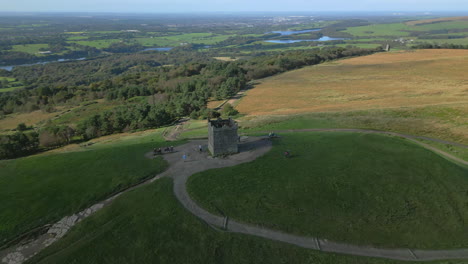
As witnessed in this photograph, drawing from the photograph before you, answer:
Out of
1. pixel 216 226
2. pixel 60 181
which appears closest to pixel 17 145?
pixel 60 181

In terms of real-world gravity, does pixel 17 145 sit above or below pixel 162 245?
below

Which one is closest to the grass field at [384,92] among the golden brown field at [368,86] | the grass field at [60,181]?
the golden brown field at [368,86]

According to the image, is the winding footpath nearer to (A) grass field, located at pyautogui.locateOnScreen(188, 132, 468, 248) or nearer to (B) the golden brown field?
(A) grass field, located at pyautogui.locateOnScreen(188, 132, 468, 248)

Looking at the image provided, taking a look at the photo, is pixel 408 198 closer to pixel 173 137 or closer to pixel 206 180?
pixel 206 180

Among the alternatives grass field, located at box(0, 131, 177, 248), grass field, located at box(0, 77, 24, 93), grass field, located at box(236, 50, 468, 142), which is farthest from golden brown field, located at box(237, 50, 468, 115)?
grass field, located at box(0, 77, 24, 93)

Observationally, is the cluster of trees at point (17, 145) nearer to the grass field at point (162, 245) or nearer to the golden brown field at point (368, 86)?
the grass field at point (162, 245)

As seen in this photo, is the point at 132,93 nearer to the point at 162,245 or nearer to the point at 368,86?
the point at 368,86

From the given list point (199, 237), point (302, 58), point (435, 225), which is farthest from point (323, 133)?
point (302, 58)
